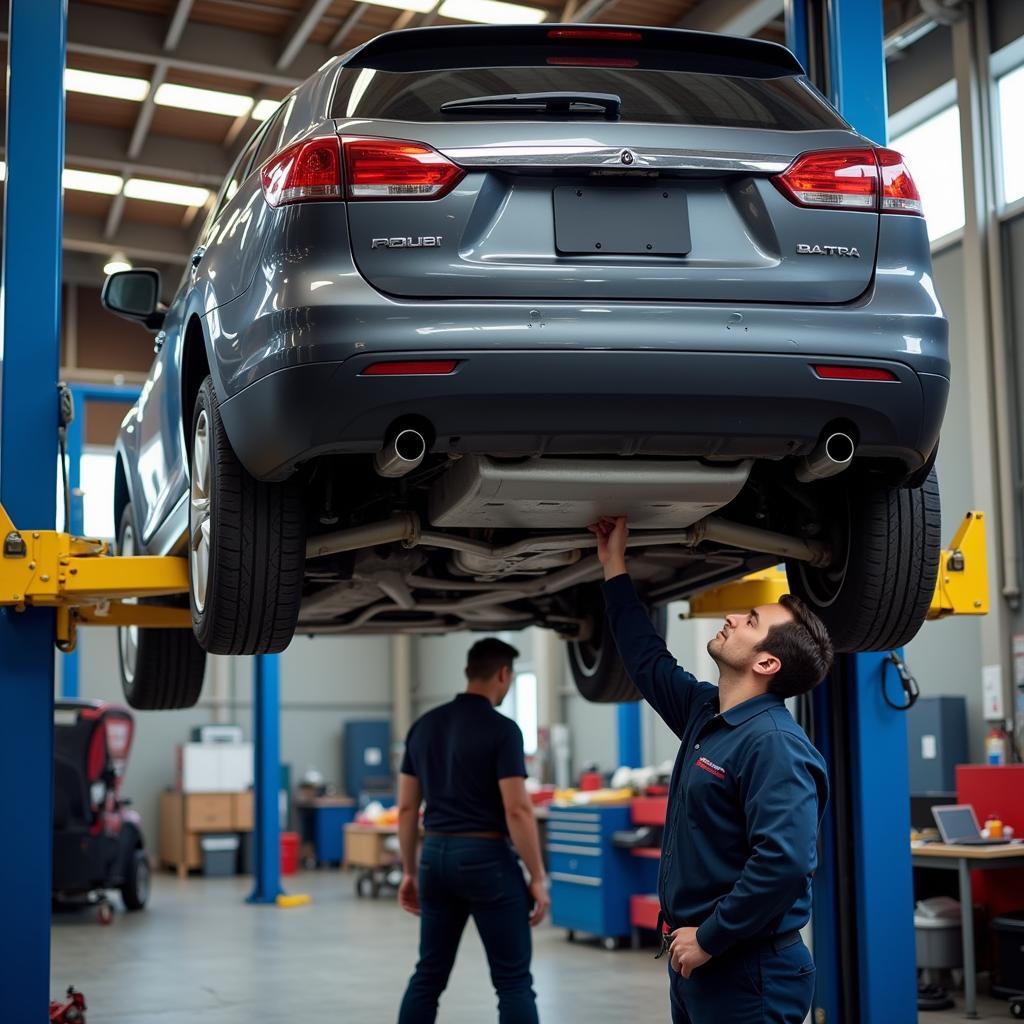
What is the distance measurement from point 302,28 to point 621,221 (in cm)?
948

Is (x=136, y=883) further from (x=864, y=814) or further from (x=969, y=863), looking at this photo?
(x=864, y=814)

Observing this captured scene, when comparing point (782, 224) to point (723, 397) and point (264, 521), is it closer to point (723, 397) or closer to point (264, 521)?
point (723, 397)

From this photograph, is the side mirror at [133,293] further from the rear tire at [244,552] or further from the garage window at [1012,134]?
the garage window at [1012,134]

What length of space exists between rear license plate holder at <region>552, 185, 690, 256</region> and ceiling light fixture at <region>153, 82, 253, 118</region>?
1118 cm

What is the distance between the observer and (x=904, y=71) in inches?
465

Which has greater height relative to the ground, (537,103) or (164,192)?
(164,192)

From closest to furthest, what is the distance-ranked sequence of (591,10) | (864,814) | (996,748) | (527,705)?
(864,814), (996,748), (591,10), (527,705)

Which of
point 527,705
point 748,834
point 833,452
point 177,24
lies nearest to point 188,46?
point 177,24

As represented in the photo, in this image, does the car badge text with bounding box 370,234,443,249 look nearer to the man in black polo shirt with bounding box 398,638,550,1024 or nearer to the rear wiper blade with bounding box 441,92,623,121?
the rear wiper blade with bounding box 441,92,623,121

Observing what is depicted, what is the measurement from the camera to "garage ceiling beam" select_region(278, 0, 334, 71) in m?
11.2

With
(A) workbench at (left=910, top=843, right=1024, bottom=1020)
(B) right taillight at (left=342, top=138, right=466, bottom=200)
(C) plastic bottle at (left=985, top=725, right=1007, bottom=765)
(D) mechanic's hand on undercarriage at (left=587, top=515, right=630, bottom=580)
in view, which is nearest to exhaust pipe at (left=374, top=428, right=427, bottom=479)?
(B) right taillight at (left=342, top=138, right=466, bottom=200)

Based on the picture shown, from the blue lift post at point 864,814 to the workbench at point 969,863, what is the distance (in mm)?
2700

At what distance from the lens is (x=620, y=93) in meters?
3.02

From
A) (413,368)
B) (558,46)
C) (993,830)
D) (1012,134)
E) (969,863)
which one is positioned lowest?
(969,863)
